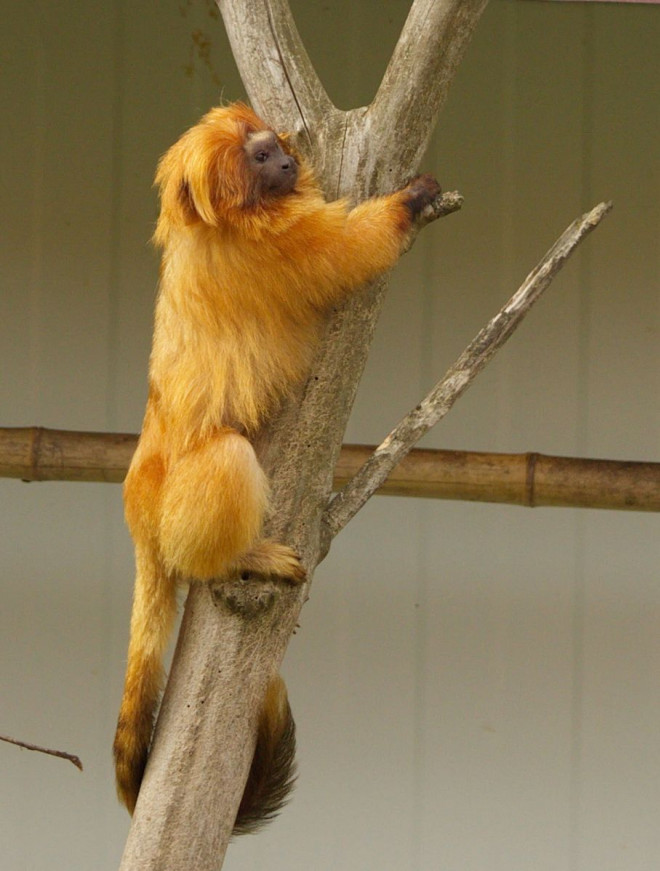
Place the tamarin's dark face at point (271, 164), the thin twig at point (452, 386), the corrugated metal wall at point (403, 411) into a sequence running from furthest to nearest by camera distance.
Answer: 1. the corrugated metal wall at point (403, 411)
2. the tamarin's dark face at point (271, 164)
3. the thin twig at point (452, 386)

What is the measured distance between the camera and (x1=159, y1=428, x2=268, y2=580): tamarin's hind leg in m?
2.29

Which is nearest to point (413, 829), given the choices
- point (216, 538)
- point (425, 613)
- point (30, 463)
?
point (425, 613)

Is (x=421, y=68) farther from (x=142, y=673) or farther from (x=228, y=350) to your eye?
(x=142, y=673)

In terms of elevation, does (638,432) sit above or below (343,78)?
below

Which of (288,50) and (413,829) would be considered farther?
(413,829)

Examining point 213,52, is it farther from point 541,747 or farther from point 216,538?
point 541,747

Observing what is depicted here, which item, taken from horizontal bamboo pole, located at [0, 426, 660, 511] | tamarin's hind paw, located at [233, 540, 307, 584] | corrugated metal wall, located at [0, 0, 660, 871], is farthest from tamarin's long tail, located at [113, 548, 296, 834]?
corrugated metal wall, located at [0, 0, 660, 871]

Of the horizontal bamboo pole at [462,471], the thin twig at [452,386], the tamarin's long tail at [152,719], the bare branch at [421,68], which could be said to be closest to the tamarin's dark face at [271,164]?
the bare branch at [421,68]

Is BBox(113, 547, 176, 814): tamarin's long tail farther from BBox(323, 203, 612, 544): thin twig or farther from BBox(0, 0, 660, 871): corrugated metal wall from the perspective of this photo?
BBox(0, 0, 660, 871): corrugated metal wall

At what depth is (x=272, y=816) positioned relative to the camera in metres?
2.63

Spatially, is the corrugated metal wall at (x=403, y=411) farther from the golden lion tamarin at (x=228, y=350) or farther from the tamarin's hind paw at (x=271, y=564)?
the tamarin's hind paw at (x=271, y=564)

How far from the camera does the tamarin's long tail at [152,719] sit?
244 centimetres

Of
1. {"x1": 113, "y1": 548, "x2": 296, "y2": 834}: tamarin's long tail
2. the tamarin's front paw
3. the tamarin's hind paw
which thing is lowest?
{"x1": 113, "y1": 548, "x2": 296, "y2": 834}: tamarin's long tail

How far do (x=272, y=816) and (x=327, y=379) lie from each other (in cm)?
102
